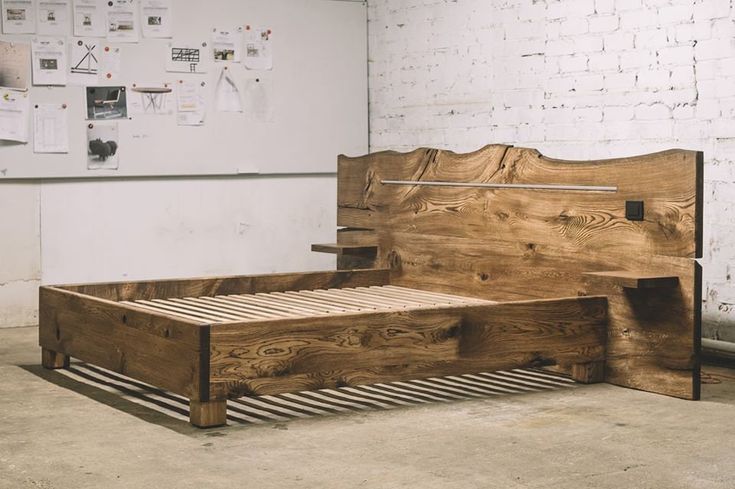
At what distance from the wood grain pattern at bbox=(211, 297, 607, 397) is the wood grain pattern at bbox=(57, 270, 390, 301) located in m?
1.34

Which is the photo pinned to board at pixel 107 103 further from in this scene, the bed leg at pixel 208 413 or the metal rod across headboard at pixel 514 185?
the bed leg at pixel 208 413

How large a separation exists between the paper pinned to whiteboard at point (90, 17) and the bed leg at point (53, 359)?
2.10 m

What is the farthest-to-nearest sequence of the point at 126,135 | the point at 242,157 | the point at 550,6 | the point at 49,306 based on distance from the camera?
the point at 242,157
the point at 126,135
the point at 550,6
the point at 49,306

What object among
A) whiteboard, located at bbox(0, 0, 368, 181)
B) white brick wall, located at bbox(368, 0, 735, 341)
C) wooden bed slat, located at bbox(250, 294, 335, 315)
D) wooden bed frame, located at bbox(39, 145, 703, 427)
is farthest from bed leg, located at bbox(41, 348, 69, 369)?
white brick wall, located at bbox(368, 0, 735, 341)

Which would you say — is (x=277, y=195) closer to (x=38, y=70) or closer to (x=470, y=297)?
(x=38, y=70)

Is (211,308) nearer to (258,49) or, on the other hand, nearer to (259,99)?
(259,99)

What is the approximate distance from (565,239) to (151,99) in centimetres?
284

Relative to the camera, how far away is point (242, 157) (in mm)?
6918

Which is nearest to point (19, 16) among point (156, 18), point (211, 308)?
point (156, 18)

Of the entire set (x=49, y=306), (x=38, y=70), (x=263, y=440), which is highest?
(x=38, y=70)

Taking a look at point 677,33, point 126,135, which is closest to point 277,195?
point 126,135

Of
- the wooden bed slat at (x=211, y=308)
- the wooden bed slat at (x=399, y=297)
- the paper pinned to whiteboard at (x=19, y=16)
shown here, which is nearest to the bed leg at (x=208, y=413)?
the wooden bed slat at (x=211, y=308)

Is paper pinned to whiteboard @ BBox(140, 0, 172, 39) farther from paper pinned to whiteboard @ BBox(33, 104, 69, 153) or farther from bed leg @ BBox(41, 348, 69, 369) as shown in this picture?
bed leg @ BBox(41, 348, 69, 369)

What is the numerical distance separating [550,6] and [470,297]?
1.71 m
